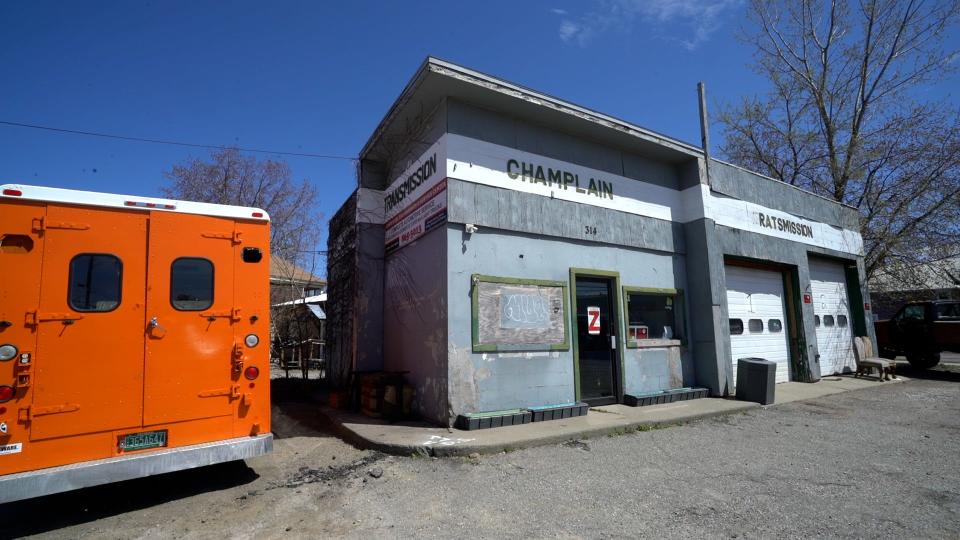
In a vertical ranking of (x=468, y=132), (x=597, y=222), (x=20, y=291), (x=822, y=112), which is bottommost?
(x=20, y=291)

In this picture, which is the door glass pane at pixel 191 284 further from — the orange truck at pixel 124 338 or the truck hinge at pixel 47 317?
the truck hinge at pixel 47 317

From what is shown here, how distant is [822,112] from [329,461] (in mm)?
25184

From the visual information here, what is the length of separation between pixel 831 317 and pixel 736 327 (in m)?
5.92

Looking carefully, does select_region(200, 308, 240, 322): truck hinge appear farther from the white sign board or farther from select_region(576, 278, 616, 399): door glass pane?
select_region(576, 278, 616, 399): door glass pane

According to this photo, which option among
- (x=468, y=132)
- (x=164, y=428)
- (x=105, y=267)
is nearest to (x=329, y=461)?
(x=164, y=428)

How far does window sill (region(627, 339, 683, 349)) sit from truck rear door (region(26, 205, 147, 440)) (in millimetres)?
8177

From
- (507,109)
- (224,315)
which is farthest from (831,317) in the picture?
(224,315)

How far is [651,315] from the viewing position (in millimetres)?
10328

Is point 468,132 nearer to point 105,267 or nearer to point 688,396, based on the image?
point 105,267

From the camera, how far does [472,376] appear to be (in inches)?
292

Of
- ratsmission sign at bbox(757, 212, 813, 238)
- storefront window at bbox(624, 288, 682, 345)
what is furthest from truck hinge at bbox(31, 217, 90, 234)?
ratsmission sign at bbox(757, 212, 813, 238)

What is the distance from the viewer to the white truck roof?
4314 mm

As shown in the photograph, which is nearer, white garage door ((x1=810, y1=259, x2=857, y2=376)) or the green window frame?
the green window frame

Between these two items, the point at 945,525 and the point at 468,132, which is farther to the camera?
the point at 468,132
